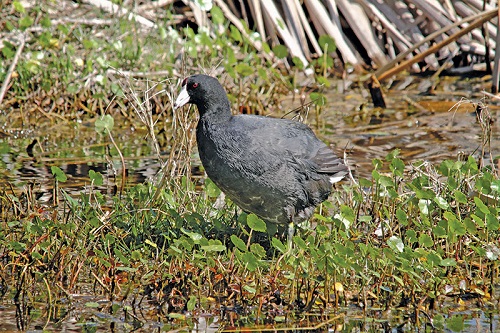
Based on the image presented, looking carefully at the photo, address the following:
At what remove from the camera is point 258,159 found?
12.8ft

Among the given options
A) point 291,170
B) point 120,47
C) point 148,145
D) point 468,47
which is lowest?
point 291,170

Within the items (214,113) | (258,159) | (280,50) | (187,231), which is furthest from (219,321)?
(280,50)

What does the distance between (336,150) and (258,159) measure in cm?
214

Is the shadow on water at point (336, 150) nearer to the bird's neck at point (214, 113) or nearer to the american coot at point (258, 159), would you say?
the american coot at point (258, 159)

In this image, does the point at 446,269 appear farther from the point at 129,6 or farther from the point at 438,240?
the point at 129,6

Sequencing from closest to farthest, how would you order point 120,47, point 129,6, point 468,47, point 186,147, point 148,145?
point 186,147
point 148,145
point 120,47
point 129,6
point 468,47

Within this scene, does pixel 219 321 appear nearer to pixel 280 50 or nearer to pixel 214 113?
pixel 214 113

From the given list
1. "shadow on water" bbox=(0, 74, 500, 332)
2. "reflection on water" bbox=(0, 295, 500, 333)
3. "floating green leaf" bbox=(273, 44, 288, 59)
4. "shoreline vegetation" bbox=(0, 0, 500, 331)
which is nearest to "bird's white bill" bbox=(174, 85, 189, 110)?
"shoreline vegetation" bbox=(0, 0, 500, 331)

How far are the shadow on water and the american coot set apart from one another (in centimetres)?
64

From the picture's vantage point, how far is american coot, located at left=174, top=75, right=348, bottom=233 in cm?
389

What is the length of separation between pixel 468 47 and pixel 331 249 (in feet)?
15.4

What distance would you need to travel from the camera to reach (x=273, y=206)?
4031 mm

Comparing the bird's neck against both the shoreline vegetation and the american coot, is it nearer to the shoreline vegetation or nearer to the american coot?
the american coot

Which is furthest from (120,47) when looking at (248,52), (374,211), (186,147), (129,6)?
(374,211)
